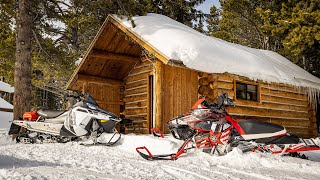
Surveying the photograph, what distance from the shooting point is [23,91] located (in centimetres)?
995

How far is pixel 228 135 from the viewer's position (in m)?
5.99

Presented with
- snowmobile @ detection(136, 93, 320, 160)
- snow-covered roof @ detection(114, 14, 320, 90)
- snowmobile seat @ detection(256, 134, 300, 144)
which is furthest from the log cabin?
snowmobile seat @ detection(256, 134, 300, 144)

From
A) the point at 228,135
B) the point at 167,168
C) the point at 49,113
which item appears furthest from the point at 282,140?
the point at 49,113

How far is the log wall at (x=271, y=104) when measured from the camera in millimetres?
10805

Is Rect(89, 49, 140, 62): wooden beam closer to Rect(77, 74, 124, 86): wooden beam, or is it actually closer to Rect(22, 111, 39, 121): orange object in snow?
Rect(77, 74, 124, 86): wooden beam

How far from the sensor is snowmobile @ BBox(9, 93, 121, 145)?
752cm

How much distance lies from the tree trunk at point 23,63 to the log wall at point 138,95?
4.27 m

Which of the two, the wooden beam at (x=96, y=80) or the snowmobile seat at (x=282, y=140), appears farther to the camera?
the wooden beam at (x=96, y=80)

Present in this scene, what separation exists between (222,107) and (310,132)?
9915 millimetres

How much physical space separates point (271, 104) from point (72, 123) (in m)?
8.28

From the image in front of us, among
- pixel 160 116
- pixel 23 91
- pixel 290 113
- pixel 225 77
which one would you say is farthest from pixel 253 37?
pixel 23 91

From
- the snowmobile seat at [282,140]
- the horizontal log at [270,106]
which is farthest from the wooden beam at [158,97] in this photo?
the snowmobile seat at [282,140]

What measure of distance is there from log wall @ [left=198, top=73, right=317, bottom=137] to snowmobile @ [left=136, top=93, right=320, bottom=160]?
4350 millimetres

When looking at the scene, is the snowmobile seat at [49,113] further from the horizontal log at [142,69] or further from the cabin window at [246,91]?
the cabin window at [246,91]
